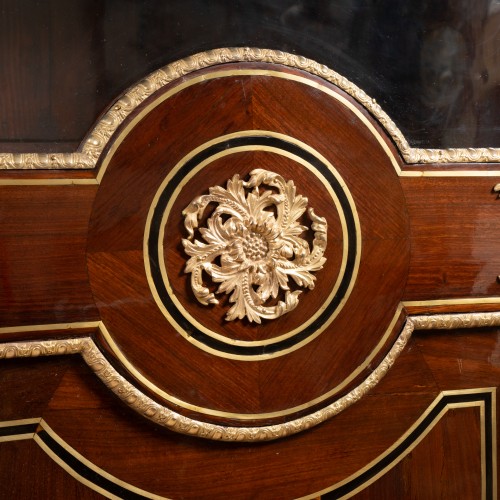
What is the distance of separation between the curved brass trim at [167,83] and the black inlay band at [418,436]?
410 mm

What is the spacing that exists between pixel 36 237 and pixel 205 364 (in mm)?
312

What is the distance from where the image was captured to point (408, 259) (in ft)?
3.94

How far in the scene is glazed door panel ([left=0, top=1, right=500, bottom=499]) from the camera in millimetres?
1021

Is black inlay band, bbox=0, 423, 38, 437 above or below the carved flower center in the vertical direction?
below

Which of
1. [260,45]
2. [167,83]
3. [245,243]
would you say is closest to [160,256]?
[245,243]

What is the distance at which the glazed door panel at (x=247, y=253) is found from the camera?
1.02 metres

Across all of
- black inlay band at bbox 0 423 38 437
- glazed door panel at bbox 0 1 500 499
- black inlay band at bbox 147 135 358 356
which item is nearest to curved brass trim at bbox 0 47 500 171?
glazed door panel at bbox 0 1 500 499

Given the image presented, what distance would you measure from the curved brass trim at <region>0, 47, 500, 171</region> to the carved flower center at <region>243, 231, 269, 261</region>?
0.83 ft

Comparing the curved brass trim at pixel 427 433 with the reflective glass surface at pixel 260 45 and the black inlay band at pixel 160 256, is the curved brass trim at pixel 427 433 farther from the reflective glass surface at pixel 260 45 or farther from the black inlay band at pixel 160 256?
the reflective glass surface at pixel 260 45

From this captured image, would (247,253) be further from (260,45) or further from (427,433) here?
(427,433)

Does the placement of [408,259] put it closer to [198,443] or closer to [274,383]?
[274,383]

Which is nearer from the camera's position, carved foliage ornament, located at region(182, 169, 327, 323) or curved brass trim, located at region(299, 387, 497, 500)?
carved foliage ornament, located at region(182, 169, 327, 323)

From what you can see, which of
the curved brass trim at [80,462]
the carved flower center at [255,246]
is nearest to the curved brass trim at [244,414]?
the curved brass trim at [80,462]

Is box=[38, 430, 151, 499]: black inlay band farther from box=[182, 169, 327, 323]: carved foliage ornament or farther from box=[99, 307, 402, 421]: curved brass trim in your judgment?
box=[182, 169, 327, 323]: carved foliage ornament
